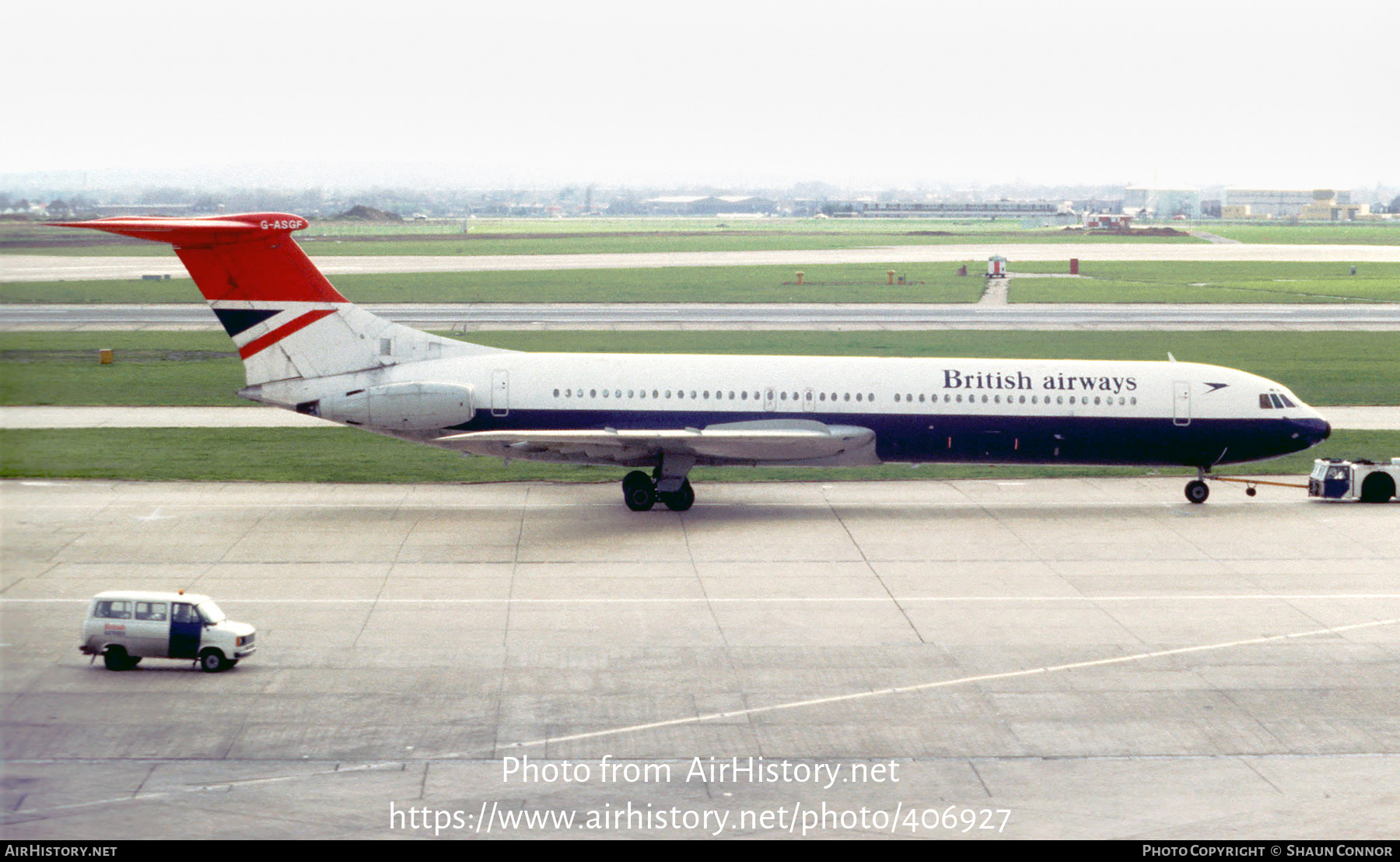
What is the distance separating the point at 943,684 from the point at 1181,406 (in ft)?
55.4

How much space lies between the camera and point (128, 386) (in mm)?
51219

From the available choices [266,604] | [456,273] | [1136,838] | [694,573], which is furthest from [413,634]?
[456,273]

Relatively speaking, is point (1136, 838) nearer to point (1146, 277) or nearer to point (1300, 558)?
point (1300, 558)

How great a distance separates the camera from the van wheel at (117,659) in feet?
70.5

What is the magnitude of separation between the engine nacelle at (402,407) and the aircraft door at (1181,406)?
1777 centimetres

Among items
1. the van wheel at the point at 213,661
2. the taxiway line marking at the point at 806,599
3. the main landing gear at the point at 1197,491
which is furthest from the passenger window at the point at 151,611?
the main landing gear at the point at 1197,491

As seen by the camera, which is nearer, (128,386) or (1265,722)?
(1265,722)

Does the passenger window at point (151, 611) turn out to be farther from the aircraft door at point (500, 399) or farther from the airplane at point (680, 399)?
the aircraft door at point (500, 399)

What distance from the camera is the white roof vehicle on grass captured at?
70.3 feet

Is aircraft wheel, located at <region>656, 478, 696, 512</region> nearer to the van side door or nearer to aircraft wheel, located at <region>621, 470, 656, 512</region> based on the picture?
aircraft wheel, located at <region>621, 470, 656, 512</region>

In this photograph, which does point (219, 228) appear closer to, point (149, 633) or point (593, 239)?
point (149, 633)

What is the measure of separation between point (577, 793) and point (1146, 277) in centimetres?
9559

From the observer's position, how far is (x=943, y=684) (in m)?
21.5

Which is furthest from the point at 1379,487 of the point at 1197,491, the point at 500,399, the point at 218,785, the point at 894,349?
the point at 218,785
